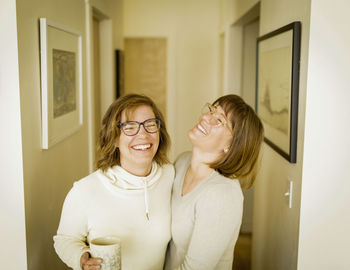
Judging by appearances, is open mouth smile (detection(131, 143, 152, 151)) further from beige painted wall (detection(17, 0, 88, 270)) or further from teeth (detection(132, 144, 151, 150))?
beige painted wall (detection(17, 0, 88, 270))

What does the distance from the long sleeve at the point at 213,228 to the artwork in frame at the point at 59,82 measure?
877 mm

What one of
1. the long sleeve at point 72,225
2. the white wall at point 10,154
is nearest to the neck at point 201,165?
the long sleeve at point 72,225

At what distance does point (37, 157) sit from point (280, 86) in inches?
50.1

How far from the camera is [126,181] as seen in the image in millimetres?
1735

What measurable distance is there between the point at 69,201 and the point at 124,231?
0.25 metres

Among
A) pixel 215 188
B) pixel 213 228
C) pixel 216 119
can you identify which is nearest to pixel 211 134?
pixel 216 119

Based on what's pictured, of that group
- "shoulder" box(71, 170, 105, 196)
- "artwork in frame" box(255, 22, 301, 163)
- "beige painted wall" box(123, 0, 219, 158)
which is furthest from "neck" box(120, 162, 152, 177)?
"beige painted wall" box(123, 0, 219, 158)

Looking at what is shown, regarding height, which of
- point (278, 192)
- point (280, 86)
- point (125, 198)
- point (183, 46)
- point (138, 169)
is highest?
point (183, 46)

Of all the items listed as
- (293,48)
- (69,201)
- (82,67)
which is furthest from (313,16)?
(82,67)

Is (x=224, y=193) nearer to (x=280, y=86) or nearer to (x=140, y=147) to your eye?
(x=140, y=147)

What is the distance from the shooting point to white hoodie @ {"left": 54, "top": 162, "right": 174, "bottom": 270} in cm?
162

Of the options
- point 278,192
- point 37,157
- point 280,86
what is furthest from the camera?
point 278,192

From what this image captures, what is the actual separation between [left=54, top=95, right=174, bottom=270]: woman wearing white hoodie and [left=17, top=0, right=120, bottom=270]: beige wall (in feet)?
0.95

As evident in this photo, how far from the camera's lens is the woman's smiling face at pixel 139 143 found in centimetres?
169
